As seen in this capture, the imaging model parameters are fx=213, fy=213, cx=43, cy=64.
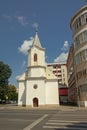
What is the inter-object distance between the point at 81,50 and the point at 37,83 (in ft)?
44.0

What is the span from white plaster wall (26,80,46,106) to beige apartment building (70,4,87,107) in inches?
344

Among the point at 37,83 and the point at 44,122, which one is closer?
the point at 44,122

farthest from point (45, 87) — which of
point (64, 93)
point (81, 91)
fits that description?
point (64, 93)

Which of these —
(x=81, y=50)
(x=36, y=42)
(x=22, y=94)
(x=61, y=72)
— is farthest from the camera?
(x=61, y=72)

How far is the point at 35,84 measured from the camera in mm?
49750

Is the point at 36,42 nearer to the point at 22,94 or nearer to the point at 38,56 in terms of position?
the point at 38,56

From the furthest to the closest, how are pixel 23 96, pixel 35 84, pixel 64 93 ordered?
1. pixel 64 93
2. pixel 23 96
3. pixel 35 84

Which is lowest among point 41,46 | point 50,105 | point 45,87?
point 50,105

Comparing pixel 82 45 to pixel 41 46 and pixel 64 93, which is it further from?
pixel 64 93

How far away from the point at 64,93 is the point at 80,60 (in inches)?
2065

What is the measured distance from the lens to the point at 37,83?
49844 mm

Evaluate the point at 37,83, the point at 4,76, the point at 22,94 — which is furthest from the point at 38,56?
the point at 4,76

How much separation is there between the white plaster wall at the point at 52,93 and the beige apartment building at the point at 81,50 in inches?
307

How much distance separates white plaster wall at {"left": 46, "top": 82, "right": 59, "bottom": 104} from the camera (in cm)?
5081
